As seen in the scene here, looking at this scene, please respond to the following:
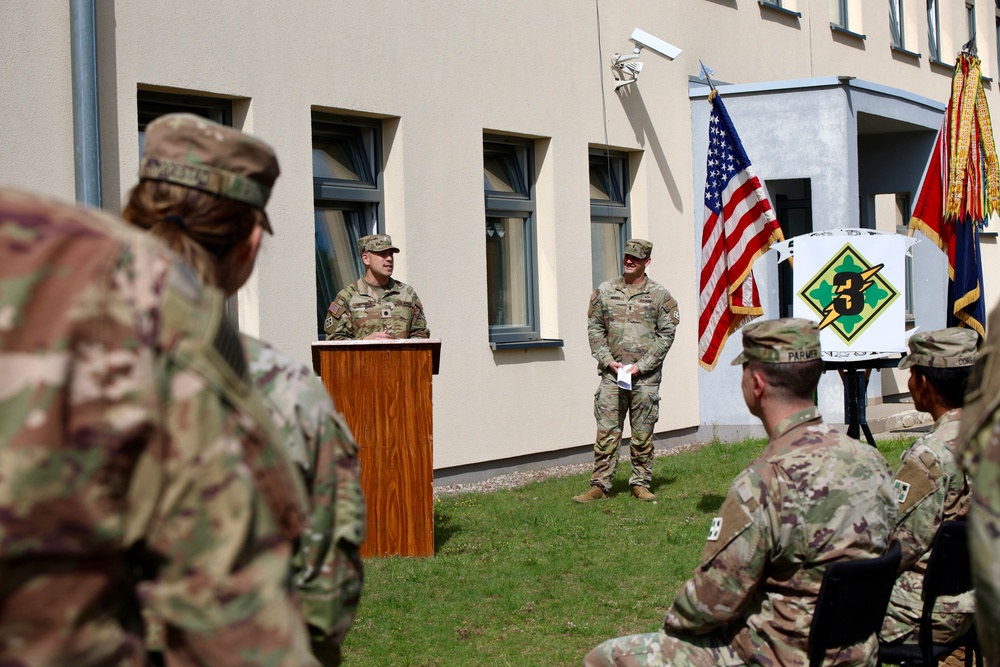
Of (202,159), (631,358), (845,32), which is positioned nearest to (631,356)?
(631,358)

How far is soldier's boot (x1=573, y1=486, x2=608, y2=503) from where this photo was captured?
9414 millimetres

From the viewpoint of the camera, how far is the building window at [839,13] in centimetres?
1684

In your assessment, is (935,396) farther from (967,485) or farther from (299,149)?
(299,149)

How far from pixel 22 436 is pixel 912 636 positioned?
3.61 meters

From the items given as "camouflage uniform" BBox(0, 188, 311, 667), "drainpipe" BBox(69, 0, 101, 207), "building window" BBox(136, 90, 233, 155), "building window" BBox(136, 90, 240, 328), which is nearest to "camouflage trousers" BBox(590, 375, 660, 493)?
"building window" BBox(136, 90, 240, 328)

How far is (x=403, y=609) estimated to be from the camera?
6125 millimetres

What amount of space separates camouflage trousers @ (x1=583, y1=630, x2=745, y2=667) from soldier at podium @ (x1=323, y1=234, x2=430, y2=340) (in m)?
4.41

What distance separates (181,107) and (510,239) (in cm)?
380

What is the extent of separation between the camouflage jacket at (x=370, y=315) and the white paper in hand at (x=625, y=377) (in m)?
2.12

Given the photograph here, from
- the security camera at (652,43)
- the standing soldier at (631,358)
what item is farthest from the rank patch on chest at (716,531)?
the security camera at (652,43)

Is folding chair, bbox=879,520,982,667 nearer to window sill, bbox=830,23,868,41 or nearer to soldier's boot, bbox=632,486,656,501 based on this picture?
soldier's boot, bbox=632,486,656,501

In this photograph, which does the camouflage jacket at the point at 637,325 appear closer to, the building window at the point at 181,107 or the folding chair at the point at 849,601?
the building window at the point at 181,107

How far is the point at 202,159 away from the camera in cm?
193

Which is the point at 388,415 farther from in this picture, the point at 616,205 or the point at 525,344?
the point at 616,205
